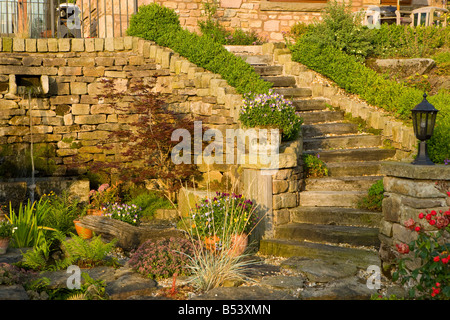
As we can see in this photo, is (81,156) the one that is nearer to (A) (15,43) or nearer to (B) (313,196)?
(A) (15,43)

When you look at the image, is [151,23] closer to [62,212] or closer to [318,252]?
[62,212]

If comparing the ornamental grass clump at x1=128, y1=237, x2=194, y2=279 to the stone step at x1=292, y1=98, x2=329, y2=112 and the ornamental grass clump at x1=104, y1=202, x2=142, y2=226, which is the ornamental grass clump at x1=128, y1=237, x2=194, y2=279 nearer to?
the ornamental grass clump at x1=104, y1=202, x2=142, y2=226

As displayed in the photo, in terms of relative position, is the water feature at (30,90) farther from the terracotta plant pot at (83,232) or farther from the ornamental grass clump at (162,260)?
the ornamental grass clump at (162,260)

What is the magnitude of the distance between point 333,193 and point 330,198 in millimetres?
75

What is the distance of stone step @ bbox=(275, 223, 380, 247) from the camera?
5.73 m

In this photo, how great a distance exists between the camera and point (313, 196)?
6.59 meters

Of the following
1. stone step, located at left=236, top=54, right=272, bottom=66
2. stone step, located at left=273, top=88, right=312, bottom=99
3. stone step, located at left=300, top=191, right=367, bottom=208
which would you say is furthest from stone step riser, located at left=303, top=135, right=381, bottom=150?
stone step, located at left=236, top=54, right=272, bottom=66

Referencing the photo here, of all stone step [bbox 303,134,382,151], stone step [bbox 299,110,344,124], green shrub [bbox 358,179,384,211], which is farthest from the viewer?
stone step [bbox 299,110,344,124]

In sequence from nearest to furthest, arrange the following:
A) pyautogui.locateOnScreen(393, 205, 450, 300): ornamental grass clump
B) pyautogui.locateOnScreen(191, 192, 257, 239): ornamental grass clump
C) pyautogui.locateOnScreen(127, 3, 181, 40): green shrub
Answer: pyautogui.locateOnScreen(393, 205, 450, 300): ornamental grass clump → pyautogui.locateOnScreen(191, 192, 257, 239): ornamental grass clump → pyautogui.locateOnScreen(127, 3, 181, 40): green shrub

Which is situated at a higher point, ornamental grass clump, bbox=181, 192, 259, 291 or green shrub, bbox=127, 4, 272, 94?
green shrub, bbox=127, 4, 272, 94

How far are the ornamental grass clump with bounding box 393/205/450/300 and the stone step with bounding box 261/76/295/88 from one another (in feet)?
17.4

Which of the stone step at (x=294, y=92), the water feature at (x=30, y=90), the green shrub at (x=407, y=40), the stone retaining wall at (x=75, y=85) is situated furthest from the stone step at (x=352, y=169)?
the water feature at (x=30, y=90)

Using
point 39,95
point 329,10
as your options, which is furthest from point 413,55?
point 39,95

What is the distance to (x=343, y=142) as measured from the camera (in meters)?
7.84
